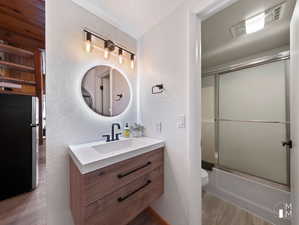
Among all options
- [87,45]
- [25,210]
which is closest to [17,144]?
[25,210]

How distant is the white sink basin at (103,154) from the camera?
746mm

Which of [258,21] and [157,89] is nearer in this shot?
[258,21]

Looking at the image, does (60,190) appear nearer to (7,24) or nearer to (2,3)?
(2,3)

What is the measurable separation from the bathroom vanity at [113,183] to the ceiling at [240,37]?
1536mm

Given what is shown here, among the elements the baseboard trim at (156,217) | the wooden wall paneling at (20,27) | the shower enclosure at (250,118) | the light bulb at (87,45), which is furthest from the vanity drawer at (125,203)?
the wooden wall paneling at (20,27)

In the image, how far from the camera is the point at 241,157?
2016 mm

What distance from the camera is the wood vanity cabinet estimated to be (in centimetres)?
73

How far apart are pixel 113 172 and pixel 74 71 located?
3.36 feet

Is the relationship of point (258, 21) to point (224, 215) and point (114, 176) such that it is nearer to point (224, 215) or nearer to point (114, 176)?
point (114, 176)

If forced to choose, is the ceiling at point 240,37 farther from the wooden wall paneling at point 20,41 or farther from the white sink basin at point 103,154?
the wooden wall paneling at point 20,41

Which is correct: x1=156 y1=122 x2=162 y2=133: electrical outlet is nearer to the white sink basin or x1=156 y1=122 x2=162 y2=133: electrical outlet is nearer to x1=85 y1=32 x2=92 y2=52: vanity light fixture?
the white sink basin

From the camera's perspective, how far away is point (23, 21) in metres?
1.48

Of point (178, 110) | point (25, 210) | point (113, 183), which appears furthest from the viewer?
point (25, 210)

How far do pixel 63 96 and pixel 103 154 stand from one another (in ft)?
2.26
